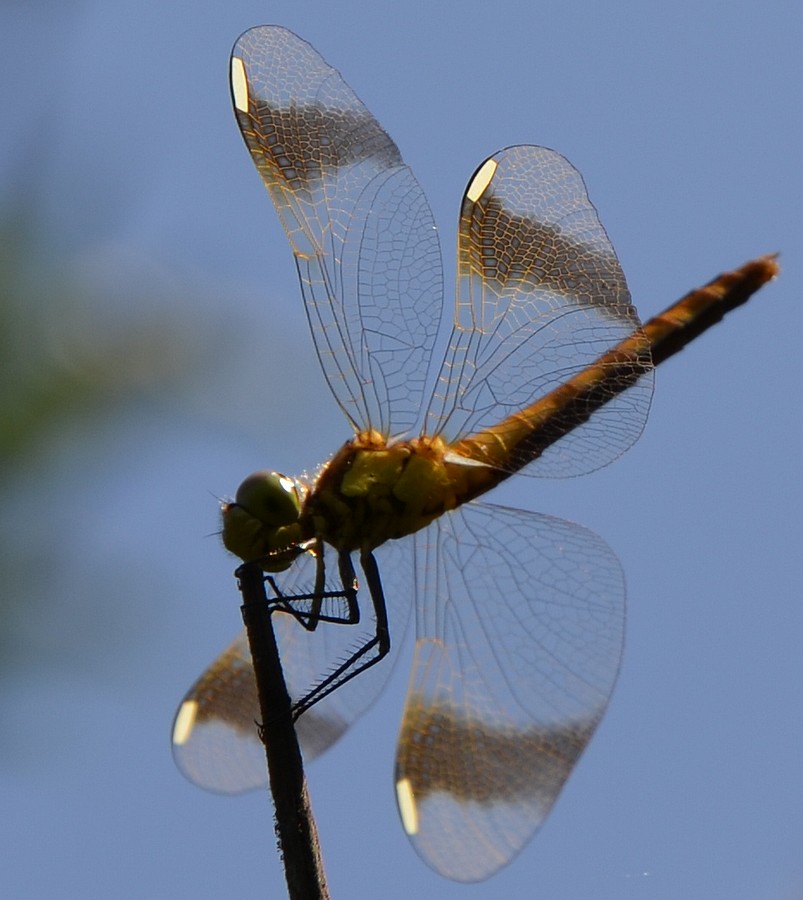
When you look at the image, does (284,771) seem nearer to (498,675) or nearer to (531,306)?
(498,675)

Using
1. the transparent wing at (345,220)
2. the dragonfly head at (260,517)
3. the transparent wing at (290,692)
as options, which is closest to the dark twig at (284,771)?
the dragonfly head at (260,517)

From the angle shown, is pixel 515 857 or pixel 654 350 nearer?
pixel 515 857

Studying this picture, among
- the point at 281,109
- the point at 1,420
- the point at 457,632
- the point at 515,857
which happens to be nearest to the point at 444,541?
the point at 457,632

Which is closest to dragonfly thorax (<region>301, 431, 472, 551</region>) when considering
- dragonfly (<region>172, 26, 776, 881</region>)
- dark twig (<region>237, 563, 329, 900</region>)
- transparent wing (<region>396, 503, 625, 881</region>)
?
dragonfly (<region>172, 26, 776, 881</region>)

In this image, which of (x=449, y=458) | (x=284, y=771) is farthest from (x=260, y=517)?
(x=284, y=771)

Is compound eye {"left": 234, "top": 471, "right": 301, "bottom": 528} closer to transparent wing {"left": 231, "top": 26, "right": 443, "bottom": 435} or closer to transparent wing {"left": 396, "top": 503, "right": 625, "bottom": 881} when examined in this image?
transparent wing {"left": 231, "top": 26, "right": 443, "bottom": 435}

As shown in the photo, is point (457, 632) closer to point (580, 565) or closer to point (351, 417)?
point (580, 565)
